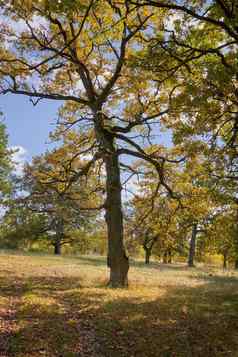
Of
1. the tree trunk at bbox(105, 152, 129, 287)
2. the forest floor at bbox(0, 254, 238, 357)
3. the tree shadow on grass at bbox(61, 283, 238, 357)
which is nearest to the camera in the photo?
the forest floor at bbox(0, 254, 238, 357)

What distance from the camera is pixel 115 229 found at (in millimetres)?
12859

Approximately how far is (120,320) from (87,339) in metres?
1.30

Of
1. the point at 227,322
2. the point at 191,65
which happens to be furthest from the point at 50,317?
the point at 191,65

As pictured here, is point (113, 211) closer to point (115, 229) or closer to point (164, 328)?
point (115, 229)

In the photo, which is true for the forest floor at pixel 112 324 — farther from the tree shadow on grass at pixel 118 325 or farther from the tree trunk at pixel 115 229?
the tree trunk at pixel 115 229

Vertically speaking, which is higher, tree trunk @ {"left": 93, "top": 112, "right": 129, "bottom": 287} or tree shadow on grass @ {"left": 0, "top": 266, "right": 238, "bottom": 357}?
tree trunk @ {"left": 93, "top": 112, "right": 129, "bottom": 287}

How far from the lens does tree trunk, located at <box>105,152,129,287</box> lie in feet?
41.6

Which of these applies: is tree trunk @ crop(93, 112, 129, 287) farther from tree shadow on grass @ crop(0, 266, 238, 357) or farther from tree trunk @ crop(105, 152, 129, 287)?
tree shadow on grass @ crop(0, 266, 238, 357)

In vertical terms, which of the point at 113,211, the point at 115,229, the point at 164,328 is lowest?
the point at 164,328

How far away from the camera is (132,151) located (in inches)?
521

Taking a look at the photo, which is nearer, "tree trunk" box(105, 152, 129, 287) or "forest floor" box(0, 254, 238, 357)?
"forest floor" box(0, 254, 238, 357)

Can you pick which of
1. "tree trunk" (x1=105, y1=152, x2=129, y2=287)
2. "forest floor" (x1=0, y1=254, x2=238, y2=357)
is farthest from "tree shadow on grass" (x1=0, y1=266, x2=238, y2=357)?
"tree trunk" (x1=105, y1=152, x2=129, y2=287)

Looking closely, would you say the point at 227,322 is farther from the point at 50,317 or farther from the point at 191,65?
the point at 191,65

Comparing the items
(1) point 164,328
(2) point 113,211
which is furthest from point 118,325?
(2) point 113,211
